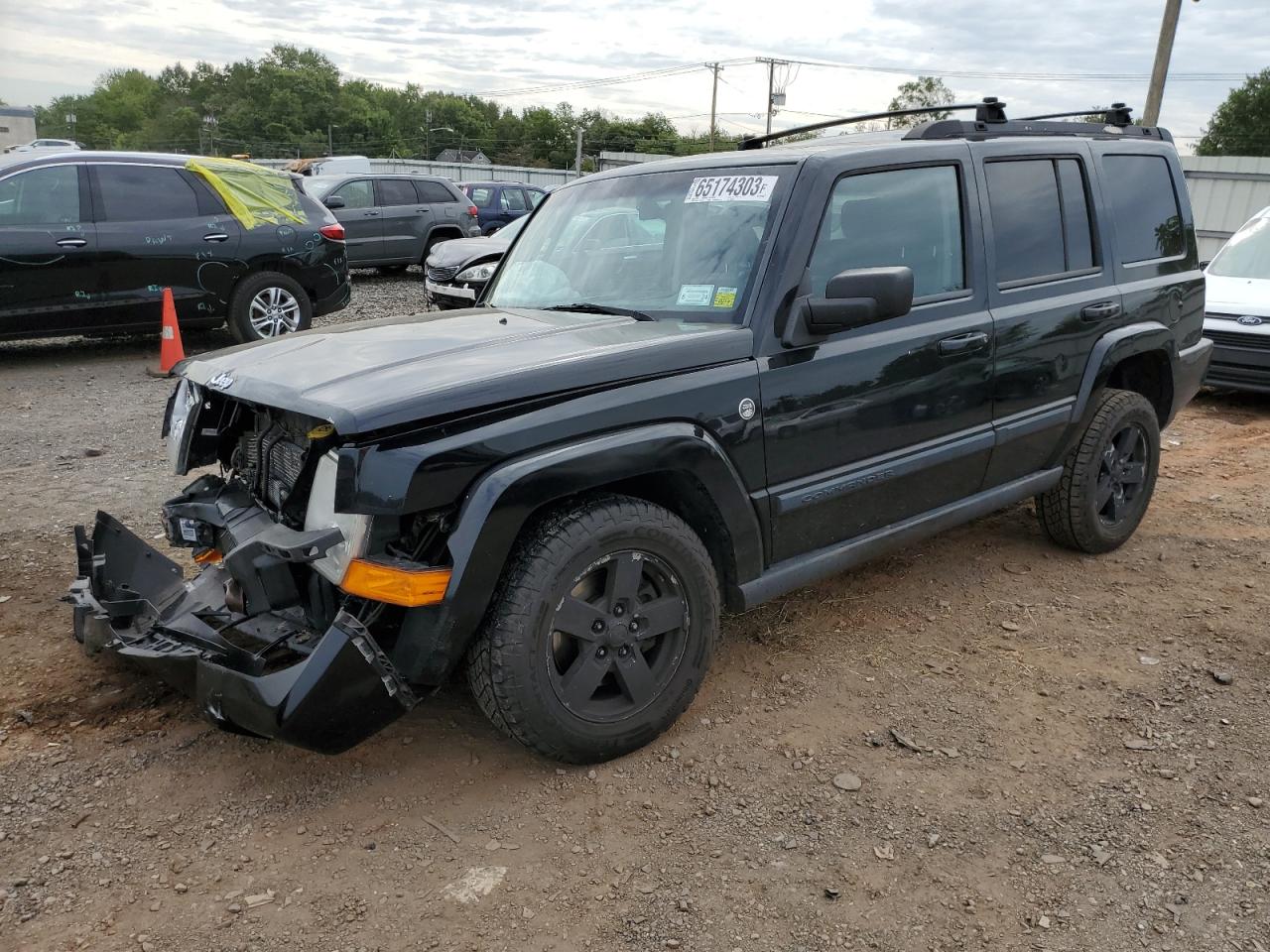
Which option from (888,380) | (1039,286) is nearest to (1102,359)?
(1039,286)

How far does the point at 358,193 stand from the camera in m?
15.4

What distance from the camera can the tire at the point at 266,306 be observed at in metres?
9.18

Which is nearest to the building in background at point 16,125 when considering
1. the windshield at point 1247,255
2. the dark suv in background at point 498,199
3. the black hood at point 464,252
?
the dark suv in background at point 498,199

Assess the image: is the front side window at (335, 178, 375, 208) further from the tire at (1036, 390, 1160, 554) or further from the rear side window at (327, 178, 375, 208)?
the tire at (1036, 390, 1160, 554)

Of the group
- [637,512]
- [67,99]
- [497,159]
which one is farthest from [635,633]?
[67,99]

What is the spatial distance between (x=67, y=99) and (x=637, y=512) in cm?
16668

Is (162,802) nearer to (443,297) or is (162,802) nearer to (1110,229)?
(1110,229)

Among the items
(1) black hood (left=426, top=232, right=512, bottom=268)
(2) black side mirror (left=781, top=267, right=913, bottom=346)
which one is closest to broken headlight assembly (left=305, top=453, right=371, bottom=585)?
(2) black side mirror (left=781, top=267, right=913, bottom=346)

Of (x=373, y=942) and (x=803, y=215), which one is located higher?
(x=803, y=215)

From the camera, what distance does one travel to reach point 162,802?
2793 millimetres

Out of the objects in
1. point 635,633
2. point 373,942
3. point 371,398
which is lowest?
point 373,942

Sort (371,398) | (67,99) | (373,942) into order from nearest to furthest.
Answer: (373,942)
(371,398)
(67,99)

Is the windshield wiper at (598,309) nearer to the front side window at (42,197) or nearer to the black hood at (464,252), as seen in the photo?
the front side window at (42,197)

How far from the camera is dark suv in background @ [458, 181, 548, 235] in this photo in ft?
63.1
